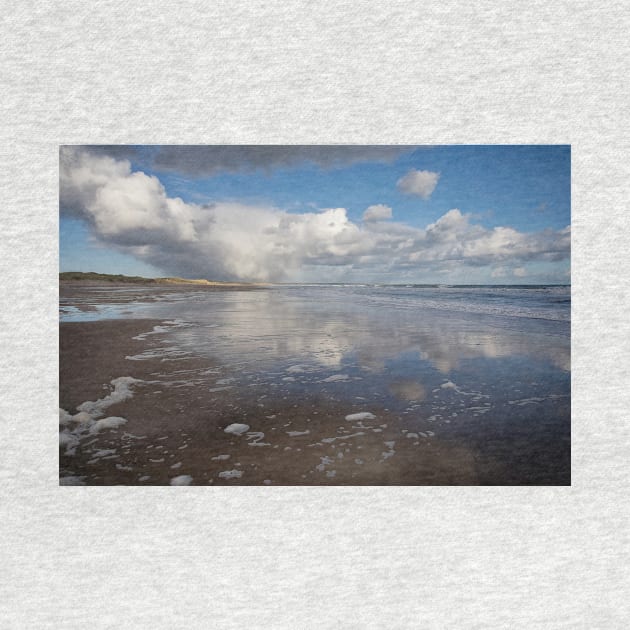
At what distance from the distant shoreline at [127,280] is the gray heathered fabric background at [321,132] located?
0.10 metres

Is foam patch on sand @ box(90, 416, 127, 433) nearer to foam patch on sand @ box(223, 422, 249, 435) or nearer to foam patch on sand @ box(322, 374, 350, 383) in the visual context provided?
foam patch on sand @ box(223, 422, 249, 435)

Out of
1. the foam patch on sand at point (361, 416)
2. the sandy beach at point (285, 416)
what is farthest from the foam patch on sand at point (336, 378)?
the foam patch on sand at point (361, 416)

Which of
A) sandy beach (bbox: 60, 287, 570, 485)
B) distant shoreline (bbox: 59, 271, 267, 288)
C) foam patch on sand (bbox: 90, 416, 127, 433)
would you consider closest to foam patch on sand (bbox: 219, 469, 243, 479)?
sandy beach (bbox: 60, 287, 570, 485)

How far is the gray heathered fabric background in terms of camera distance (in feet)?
5.74

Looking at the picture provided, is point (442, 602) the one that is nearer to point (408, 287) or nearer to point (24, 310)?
point (408, 287)

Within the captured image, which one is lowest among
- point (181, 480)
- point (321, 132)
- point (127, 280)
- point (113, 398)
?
point (181, 480)

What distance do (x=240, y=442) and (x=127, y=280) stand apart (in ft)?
3.51

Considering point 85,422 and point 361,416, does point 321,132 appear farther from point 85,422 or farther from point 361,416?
point 85,422

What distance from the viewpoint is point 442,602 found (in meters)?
1.68

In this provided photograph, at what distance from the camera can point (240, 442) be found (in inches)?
70.7

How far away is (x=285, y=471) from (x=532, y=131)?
2.03m

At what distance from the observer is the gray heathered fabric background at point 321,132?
175cm

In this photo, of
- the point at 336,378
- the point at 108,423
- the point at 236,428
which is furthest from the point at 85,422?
the point at 336,378

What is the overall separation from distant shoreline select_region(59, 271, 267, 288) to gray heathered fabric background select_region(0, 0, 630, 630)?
0.34 feet
